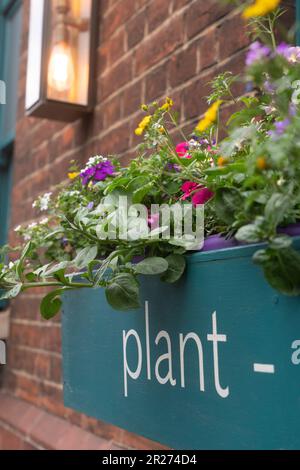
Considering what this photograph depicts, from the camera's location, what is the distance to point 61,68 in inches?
72.4

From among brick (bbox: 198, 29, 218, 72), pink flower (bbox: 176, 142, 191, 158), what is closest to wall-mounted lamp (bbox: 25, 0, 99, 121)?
brick (bbox: 198, 29, 218, 72)

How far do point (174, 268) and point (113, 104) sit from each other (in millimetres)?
1093

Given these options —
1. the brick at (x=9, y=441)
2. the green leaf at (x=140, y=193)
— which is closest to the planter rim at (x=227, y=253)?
the green leaf at (x=140, y=193)

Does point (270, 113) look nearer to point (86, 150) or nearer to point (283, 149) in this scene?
point (283, 149)

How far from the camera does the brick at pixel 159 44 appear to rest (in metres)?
1.47

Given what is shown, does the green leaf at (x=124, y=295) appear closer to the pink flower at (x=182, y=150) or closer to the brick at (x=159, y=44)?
the pink flower at (x=182, y=150)

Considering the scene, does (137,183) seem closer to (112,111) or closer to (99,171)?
(99,171)

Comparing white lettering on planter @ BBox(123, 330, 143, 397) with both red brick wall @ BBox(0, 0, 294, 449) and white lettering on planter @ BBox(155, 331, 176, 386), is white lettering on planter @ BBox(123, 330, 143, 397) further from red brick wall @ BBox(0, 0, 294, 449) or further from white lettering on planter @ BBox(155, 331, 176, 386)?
red brick wall @ BBox(0, 0, 294, 449)

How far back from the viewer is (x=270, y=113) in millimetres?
793

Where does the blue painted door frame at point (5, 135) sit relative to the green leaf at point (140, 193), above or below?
above

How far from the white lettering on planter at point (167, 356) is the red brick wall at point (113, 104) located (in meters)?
0.66

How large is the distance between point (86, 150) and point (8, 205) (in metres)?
1.17
